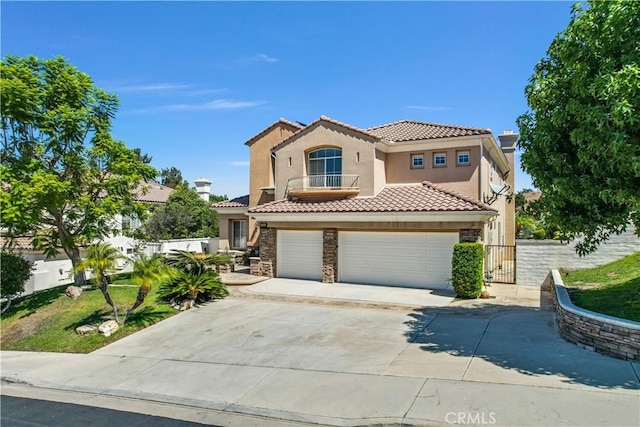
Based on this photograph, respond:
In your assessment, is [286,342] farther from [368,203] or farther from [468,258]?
[368,203]

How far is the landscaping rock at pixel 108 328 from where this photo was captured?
1255cm

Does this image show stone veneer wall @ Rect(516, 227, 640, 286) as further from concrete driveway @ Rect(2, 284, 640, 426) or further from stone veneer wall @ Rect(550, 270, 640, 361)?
stone veneer wall @ Rect(550, 270, 640, 361)

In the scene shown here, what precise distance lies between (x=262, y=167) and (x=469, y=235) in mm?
13489

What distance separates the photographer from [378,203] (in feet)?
60.6

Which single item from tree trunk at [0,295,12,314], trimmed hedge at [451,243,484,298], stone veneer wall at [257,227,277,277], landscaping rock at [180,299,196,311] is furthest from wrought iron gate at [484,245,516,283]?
tree trunk at [0,295,12,314]

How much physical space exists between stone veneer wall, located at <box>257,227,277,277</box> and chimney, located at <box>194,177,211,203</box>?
23.0 m

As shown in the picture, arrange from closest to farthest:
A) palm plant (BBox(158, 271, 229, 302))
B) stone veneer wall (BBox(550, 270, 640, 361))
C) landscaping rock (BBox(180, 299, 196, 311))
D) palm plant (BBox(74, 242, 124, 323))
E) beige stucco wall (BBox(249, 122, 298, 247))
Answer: stone veneer wall (BBox(550, 270, 640, 361)) → palm plant (BBox(74, 242, 124, 323)) → landscaping rock (BBox(180, 299, 196, 311)) → palm plant (BBox(158, 271, 229, 302)) → beige stucco wall (BBox(249, 122, 298, 247))

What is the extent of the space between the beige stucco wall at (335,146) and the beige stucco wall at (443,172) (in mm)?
1858

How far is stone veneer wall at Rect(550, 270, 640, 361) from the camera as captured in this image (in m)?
7.80

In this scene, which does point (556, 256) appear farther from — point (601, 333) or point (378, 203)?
point (601, 333)

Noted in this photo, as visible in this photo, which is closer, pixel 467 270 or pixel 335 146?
pixel 467 270

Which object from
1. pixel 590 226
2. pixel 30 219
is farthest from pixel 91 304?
pixel 590 226

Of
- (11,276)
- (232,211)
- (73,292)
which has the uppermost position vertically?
(232,211)

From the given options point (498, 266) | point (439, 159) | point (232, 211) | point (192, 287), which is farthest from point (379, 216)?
point (232, 211)
